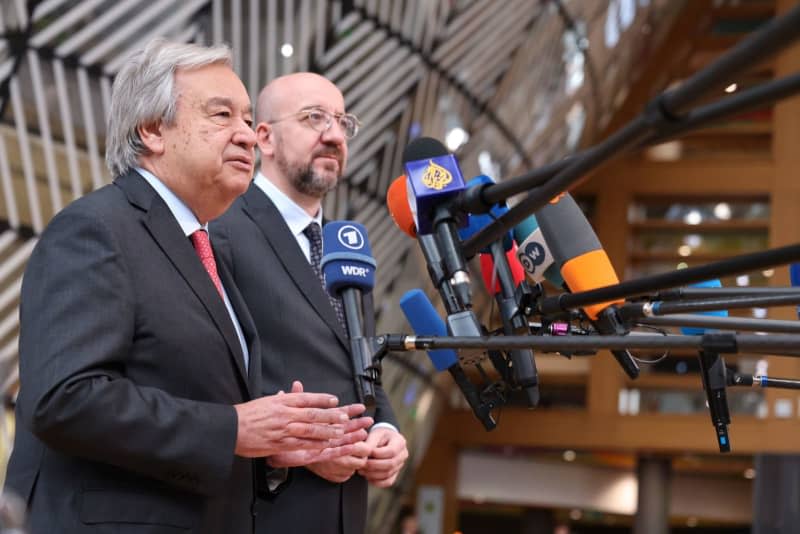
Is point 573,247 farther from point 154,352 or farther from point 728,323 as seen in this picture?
point 154,352

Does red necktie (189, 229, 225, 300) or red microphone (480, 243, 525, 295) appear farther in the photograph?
red necktie (189, 229, 225, 300)

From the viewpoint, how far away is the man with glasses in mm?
2631

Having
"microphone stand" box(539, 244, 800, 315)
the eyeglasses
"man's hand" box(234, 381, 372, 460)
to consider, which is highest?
the eyeglasses

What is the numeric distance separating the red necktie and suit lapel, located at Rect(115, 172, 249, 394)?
9 centimetres

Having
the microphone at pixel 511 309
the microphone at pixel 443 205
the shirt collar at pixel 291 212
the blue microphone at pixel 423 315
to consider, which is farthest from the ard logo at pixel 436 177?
the shirt collar at pixel 291 212

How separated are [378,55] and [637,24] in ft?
25.7

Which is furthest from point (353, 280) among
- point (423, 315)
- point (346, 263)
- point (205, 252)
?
point (205, 252)

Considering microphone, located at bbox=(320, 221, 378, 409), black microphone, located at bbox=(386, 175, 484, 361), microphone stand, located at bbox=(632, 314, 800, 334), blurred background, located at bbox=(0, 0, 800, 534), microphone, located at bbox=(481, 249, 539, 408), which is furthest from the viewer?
blurred background, located at bbox=(0, 0, 800, 534)

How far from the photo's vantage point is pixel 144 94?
7.57 feet

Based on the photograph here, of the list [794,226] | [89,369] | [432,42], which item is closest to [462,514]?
[794,226]

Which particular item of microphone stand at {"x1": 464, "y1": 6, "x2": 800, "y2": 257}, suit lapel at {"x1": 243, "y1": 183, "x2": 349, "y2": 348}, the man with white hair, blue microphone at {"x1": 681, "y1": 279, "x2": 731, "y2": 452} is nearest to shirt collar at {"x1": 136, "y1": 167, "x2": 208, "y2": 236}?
the man with white hair

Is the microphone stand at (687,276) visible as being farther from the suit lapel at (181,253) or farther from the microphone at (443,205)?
the suit lapel at (181,253)

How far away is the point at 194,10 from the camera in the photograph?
6480 millimetres

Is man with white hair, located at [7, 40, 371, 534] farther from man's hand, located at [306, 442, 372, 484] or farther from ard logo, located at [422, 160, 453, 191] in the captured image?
ard logo, located at [422, 160, 453, 191]
